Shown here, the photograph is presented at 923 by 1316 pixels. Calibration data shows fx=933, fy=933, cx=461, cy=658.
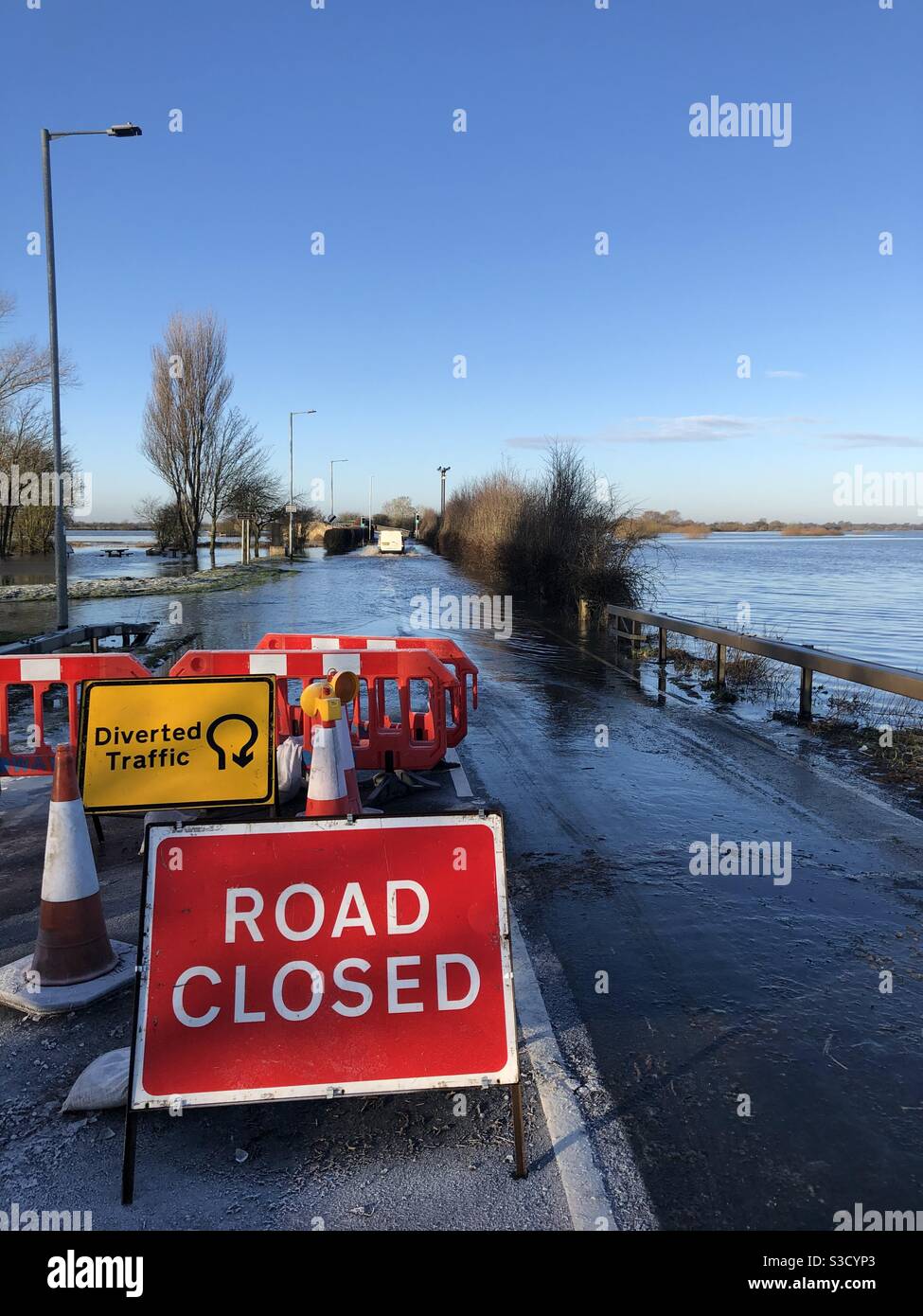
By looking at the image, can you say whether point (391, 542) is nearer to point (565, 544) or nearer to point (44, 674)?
point (565, 544)

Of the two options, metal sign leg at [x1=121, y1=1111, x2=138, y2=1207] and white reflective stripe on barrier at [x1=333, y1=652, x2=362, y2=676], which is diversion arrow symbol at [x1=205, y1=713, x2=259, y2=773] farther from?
metal sign leg at [x1=121, y1=1111, x2=138, y2=1207]

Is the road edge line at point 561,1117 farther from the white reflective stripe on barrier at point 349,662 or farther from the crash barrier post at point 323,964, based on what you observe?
the white reflective stripe on barrier at point 349,662

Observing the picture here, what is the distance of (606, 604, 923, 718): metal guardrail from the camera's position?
8.60m

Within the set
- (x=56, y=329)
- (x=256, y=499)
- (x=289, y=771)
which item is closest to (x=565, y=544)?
(x=56, y=329)

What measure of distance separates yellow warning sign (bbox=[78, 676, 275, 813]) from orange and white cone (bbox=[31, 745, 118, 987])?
1.55 meters

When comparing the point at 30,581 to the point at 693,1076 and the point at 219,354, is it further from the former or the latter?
the point at 693,1076

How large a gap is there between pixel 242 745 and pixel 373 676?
202cm

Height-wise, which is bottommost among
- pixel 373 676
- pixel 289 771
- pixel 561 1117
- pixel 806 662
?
pixel 561 1117

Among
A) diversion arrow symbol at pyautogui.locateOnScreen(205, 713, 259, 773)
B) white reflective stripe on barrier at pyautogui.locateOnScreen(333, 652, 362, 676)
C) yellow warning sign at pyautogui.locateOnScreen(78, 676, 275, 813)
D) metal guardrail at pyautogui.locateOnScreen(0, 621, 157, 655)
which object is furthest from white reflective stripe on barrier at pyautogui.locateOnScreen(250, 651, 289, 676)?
metal guardrail at pyautogui.locateOnScreen(0, 621, 157, 655)

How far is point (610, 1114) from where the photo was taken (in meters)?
3.27

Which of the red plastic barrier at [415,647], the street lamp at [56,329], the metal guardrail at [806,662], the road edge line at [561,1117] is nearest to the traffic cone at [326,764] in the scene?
the road edge line at [561,1117]

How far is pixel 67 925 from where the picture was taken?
4.14 metres

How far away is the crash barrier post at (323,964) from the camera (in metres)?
3.09
